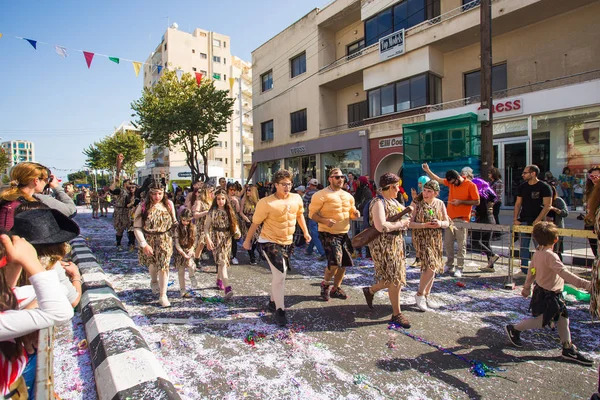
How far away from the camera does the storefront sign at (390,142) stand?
1733 centimetres

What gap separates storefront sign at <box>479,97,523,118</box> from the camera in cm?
1326

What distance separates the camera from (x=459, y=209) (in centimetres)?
646

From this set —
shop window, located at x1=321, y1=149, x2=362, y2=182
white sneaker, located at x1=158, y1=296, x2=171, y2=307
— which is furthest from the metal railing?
shop window, located at x1=321, y1=149, x2=362, y2=182

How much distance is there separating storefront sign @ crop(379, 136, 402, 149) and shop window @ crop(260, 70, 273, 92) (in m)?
12.2

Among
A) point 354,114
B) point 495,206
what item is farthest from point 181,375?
point 354,114

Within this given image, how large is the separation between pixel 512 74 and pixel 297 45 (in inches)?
549

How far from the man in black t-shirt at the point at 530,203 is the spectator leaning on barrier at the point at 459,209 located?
0.72m

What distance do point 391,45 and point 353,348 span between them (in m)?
17.4

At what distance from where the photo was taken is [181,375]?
3.01 meters

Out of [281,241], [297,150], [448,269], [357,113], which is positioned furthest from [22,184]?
[297,150]

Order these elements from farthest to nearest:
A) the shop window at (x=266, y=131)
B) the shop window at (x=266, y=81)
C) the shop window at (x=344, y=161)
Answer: the shop window at (x=266, y=131), the shop window at (x=266, y=81), the shop window at (x=344, y=161)

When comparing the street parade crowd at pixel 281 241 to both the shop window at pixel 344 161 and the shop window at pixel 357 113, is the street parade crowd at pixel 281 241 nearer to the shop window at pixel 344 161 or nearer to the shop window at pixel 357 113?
the shop window at pixel 344 161

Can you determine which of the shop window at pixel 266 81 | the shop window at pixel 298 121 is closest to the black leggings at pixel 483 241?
the shop window at pixel 298 121

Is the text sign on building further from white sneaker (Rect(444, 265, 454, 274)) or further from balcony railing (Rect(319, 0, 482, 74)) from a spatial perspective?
white sneaker (Rect(444, 265, 454, 274))
